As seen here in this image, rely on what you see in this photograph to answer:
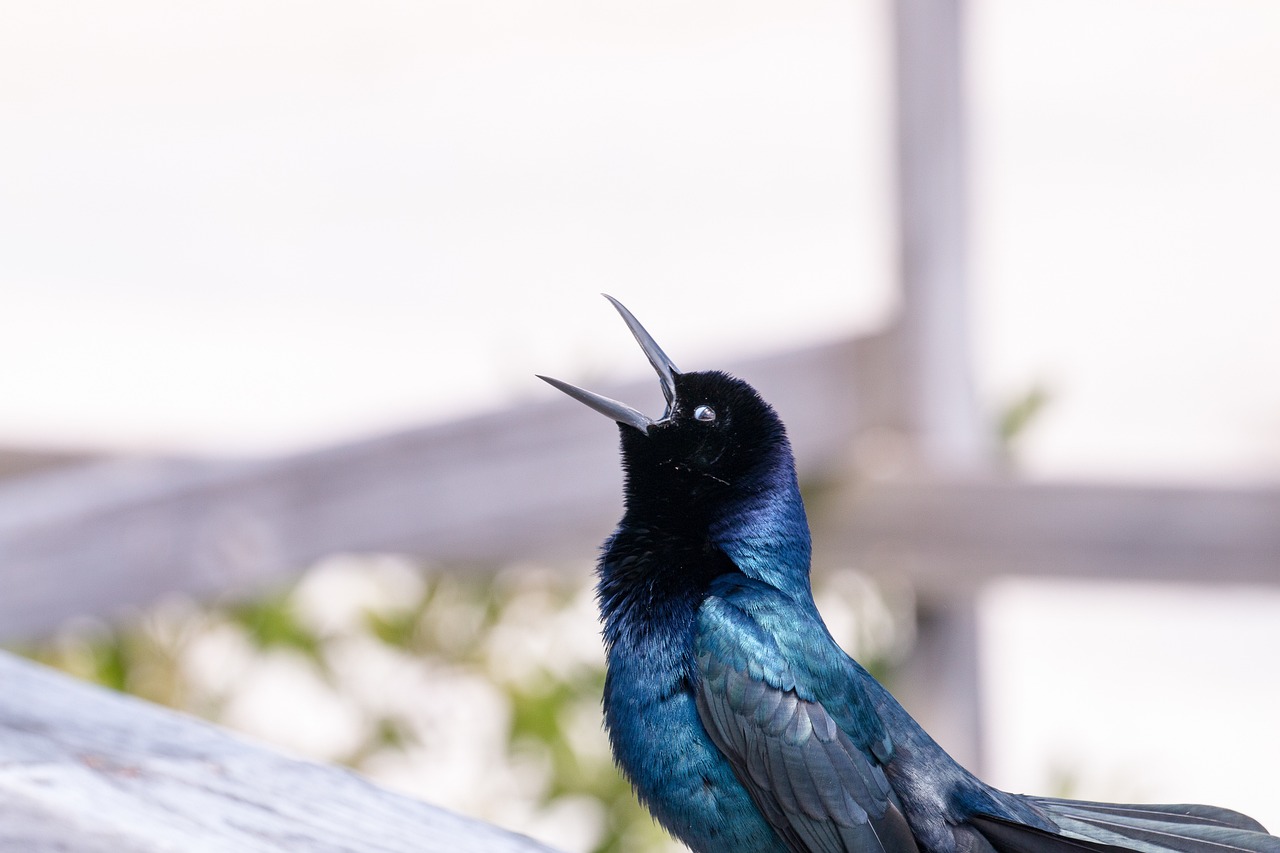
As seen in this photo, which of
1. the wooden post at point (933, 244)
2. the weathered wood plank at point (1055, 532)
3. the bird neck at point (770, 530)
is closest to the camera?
the bird neck at point (770, 530)

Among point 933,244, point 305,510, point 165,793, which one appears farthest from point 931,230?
point 165,793

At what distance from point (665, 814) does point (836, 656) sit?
7.4 inches

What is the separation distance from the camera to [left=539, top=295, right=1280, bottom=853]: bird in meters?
1.14

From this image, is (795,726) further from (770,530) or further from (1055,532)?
(1055,532)

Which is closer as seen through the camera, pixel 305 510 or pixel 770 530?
pixel 770 530

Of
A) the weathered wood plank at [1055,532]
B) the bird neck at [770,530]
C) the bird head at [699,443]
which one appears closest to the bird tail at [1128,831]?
the bird neck at [770,530]

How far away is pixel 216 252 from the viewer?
8.82 metres

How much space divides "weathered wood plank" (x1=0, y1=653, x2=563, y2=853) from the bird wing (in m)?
0.18

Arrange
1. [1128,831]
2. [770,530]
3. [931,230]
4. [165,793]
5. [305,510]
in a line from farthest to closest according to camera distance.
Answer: [931,230], [305,510], [770,530], [1128,831], [165,793]

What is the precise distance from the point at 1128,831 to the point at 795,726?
0.84 feet

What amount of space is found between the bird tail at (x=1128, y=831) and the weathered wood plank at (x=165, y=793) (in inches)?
13.9

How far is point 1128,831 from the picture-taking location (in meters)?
1.11

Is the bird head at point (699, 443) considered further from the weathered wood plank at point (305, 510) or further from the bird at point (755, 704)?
the weathered wood plank at point (305, 510)

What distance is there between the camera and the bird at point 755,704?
1.14m
